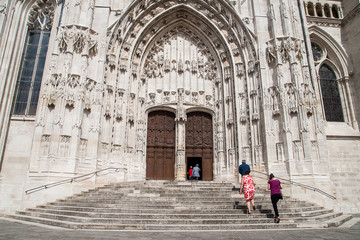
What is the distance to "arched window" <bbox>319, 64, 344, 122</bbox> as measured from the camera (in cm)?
1738

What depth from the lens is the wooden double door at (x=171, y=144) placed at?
16.4 meters

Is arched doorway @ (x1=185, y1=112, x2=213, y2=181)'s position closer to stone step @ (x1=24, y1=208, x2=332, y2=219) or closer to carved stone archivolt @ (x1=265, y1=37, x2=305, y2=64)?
carved stone archivolt @ (x1=265, y1=37, x2=305, y2=64)

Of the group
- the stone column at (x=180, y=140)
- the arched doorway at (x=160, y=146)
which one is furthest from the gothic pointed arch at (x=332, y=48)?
the arched doorway at (x=160, y=146)

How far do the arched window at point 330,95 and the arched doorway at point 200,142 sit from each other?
8.26 meters

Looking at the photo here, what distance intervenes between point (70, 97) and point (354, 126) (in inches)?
694

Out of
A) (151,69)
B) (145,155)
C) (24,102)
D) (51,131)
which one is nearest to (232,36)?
(151,69)

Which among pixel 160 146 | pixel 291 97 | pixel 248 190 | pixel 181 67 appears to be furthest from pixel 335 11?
pixel 248 190

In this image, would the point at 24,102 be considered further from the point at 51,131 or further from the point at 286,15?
the point at 286,15

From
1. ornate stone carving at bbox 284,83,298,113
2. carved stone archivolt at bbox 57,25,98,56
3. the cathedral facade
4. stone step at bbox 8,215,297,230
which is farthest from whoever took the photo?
carved stone archivolt at bbox 57,25,98,56

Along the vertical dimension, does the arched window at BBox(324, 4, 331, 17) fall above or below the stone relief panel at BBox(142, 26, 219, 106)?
above

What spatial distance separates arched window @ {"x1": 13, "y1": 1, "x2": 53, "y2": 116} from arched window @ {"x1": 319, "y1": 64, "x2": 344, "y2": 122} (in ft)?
62.5

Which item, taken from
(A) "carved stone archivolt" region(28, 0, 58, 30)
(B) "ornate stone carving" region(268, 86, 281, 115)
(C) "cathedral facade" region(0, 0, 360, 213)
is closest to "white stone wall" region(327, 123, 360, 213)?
(C) "cathedral facade" region(0, 0, 360, 213)

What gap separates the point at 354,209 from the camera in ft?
47.8

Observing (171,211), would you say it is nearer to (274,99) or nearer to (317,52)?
(274,99)
